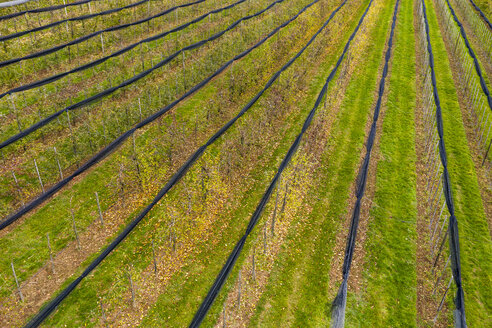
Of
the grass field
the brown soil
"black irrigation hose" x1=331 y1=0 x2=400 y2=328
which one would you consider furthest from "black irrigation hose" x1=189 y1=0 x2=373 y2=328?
the brown soil

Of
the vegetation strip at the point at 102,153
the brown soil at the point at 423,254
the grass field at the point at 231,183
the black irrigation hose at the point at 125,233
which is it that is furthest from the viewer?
the vegetation strip at the point at 102,153

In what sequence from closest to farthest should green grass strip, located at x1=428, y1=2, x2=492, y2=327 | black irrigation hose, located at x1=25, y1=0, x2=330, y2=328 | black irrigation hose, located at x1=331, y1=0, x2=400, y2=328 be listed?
black irrigation hose, located at x1=25, y1=0, x2=330, y2=328
black irrigation hose, located at x1=331, y1=0, x2=400, y2=328
green grass strip, located at x1=428, y1=2, x2=492, y2=327

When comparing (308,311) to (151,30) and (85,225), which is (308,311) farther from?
(151,30)

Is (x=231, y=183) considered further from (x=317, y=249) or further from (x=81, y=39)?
(x=81, y=39)

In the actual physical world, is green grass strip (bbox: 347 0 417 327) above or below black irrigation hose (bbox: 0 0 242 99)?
below

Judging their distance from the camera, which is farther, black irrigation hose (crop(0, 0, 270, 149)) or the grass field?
black irrigation hose (crop(0, 0, 270, 149))

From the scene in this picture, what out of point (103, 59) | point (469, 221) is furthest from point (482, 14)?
point (103, 59)

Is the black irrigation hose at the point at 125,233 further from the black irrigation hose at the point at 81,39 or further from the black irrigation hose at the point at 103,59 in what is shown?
the black irrigation hose at the point at 81,39

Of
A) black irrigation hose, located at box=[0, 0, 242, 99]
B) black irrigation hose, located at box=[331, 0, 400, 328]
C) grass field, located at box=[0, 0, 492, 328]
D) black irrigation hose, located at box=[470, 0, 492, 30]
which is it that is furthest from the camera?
black irrigation hose, located at box=[470, 0, 492, 30]

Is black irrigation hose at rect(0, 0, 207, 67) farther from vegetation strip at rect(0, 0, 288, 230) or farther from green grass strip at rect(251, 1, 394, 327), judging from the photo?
green grass strip at rect(251, 1, 394, 327)

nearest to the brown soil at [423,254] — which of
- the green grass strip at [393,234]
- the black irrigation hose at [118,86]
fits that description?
the green grass strip at [393,234]
